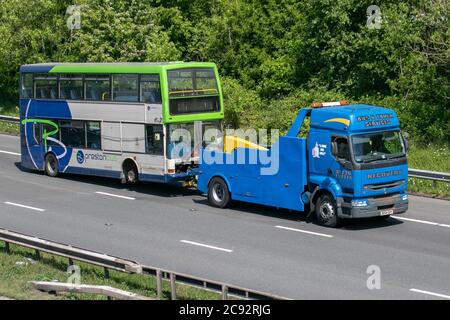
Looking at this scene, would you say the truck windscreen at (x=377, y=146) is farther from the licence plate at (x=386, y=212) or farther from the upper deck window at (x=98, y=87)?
the upper deck window at (x=98, y=87)

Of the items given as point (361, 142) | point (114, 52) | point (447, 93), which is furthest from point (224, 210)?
point (114, 52)

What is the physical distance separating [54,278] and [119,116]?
1078 centimetres

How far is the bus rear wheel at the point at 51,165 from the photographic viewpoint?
A: 28750mm

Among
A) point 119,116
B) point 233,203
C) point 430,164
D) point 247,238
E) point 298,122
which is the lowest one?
point 247,238

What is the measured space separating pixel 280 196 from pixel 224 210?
84.0 inches

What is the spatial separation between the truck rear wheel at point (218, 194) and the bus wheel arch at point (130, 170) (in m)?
3.29

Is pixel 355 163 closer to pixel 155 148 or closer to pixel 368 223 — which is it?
pixel 368 223

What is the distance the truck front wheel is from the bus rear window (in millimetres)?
6059

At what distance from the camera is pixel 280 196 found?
21.4 meters

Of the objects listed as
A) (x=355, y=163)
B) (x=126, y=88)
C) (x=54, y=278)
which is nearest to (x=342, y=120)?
(x=355, y=163)

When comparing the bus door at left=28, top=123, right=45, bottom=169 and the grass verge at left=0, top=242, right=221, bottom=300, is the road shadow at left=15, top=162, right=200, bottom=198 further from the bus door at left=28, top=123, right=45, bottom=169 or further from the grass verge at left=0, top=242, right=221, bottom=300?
the grass verge at left=0, top=242, right=221, bottom=300

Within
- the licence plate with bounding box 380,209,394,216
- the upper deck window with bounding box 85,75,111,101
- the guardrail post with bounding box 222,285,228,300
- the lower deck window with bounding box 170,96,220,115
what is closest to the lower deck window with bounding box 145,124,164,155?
the lower deck window with bounding box 170,96,220,115

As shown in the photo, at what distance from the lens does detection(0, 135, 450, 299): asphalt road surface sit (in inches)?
620

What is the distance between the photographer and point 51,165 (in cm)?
2897
